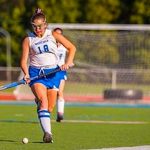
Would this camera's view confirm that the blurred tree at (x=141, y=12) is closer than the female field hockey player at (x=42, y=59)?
No

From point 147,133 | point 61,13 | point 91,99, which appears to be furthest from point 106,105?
point 61,13

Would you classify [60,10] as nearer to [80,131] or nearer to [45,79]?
[80,131]

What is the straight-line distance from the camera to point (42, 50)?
11.8m

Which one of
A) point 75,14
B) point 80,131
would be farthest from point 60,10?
point 80,131

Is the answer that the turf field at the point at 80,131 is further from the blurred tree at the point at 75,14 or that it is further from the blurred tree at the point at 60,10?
the blurred tree at the point at 60,10

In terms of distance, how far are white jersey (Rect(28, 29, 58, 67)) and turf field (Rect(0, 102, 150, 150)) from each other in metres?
1.21

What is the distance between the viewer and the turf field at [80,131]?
37.3 ft

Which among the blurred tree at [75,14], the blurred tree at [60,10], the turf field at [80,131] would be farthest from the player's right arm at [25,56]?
the blurred tree at [60,10]

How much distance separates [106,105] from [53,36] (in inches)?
503

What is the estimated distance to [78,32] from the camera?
95.2ft

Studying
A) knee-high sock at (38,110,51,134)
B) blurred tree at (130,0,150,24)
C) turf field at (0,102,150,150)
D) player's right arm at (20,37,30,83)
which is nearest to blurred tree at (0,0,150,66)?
blurred tree at (130,0,150,24)

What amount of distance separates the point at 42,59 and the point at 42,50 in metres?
0.14

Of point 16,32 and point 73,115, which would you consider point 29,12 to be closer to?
point 16,32

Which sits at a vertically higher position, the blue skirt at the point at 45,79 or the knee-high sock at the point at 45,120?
the blue skirt at the point at 45,79
